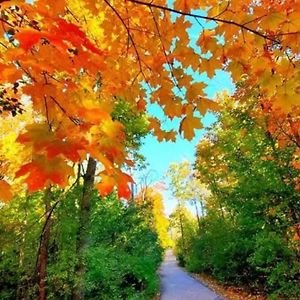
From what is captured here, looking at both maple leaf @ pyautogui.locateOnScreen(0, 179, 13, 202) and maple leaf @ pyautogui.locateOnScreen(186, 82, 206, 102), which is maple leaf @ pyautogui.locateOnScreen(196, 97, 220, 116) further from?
maple leaf @ pyautogui.locateOnScreen(0, 179, 13, 202)

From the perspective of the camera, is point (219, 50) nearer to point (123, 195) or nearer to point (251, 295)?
point (123, 195)

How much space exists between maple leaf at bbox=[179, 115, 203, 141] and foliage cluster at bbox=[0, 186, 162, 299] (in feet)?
19.2

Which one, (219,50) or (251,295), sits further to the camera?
(251,295)

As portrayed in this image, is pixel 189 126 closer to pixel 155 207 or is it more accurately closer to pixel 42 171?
pixel 42 171

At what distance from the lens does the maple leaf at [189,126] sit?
2025 mm

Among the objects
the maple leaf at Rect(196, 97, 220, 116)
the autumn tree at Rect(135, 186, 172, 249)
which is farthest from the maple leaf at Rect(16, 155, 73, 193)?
the autumn tree at Rect(135, 186, 172, 249)

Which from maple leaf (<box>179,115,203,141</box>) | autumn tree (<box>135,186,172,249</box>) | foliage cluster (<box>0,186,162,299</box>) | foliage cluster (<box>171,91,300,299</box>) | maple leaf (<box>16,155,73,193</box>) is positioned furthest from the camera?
autumn tree (<box>135,186,172,249</box>)

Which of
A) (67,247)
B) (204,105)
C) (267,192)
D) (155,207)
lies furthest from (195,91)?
(155,207)

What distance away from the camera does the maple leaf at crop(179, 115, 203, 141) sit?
2025 millimetres

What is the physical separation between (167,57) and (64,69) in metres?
1.03

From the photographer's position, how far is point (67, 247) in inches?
322

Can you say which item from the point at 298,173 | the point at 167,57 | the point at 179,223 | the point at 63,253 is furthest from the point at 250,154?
the point at 179,223

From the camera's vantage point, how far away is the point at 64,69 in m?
1.41

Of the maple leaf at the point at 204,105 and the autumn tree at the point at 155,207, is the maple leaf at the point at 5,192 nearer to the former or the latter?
the maple leaf at the point at 204,105
